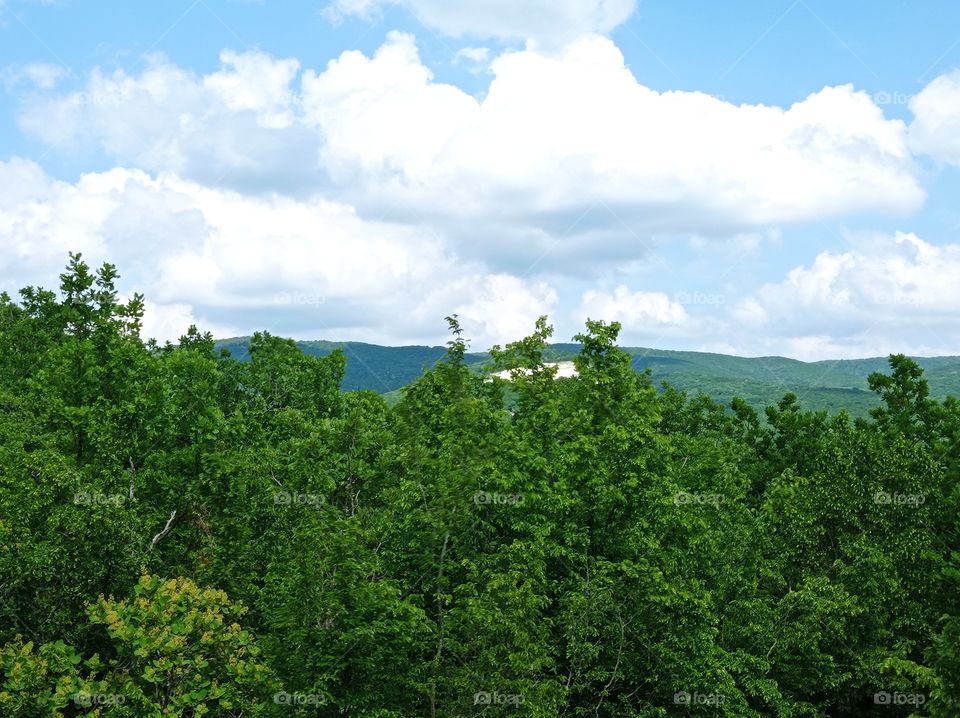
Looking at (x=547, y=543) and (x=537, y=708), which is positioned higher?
(x=547, y=543)

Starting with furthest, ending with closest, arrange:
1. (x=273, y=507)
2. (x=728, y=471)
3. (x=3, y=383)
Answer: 1. (x=3, y=383)
2. (x=728, y=471)
3. (x=273, y=507)

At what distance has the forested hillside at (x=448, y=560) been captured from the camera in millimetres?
23953

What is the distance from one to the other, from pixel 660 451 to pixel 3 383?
37.0 metres

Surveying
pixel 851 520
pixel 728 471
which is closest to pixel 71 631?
pixel 728 471

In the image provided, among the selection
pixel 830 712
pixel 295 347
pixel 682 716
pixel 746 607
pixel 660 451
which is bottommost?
pixel 830 712

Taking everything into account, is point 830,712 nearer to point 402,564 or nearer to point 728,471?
point 728,471

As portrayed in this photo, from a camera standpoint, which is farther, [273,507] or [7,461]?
[273,507]

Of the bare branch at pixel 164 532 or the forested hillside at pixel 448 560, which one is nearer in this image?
the forested hillside at pixel 448 560

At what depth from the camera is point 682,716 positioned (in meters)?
30.1

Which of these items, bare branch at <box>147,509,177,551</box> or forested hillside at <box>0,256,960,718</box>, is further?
bare branch at <box>147,509,177,551</box>

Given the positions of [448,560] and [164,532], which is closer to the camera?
[448,560]

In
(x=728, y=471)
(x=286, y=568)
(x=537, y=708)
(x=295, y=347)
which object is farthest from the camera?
(x=295, y=347)

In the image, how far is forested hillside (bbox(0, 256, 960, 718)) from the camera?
24.0 metres

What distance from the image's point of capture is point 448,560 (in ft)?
92.6
